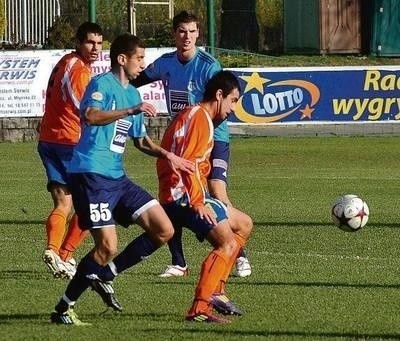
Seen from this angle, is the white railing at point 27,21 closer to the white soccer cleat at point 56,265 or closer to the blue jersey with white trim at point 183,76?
the blue jersey with white trim at point 183,76

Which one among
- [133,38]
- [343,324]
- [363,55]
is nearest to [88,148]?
[133,38]

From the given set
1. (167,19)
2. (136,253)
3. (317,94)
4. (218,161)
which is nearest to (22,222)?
(218,161)

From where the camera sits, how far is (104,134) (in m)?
8.73

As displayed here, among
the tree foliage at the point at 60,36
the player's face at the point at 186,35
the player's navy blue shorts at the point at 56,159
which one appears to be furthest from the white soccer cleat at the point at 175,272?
the tree foliage at the point at 60,36

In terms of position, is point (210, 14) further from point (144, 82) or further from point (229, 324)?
point (229, 324)

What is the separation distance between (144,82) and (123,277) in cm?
186

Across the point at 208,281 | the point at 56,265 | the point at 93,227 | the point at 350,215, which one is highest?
the point at 93,227

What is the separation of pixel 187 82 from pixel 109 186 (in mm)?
2890

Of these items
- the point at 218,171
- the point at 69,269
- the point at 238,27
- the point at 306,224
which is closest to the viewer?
the point at 69,269

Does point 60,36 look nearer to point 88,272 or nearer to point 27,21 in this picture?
point 27,21

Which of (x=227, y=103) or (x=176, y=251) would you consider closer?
(x=227, y=103)

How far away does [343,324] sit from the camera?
859 centimetres

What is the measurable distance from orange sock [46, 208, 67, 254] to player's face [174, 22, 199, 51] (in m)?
1.75

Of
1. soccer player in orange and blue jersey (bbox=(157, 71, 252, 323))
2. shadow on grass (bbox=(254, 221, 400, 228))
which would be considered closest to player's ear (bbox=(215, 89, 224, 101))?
soccer player in orange and blue jersey (bbox=(157, 71, 252, 323))
